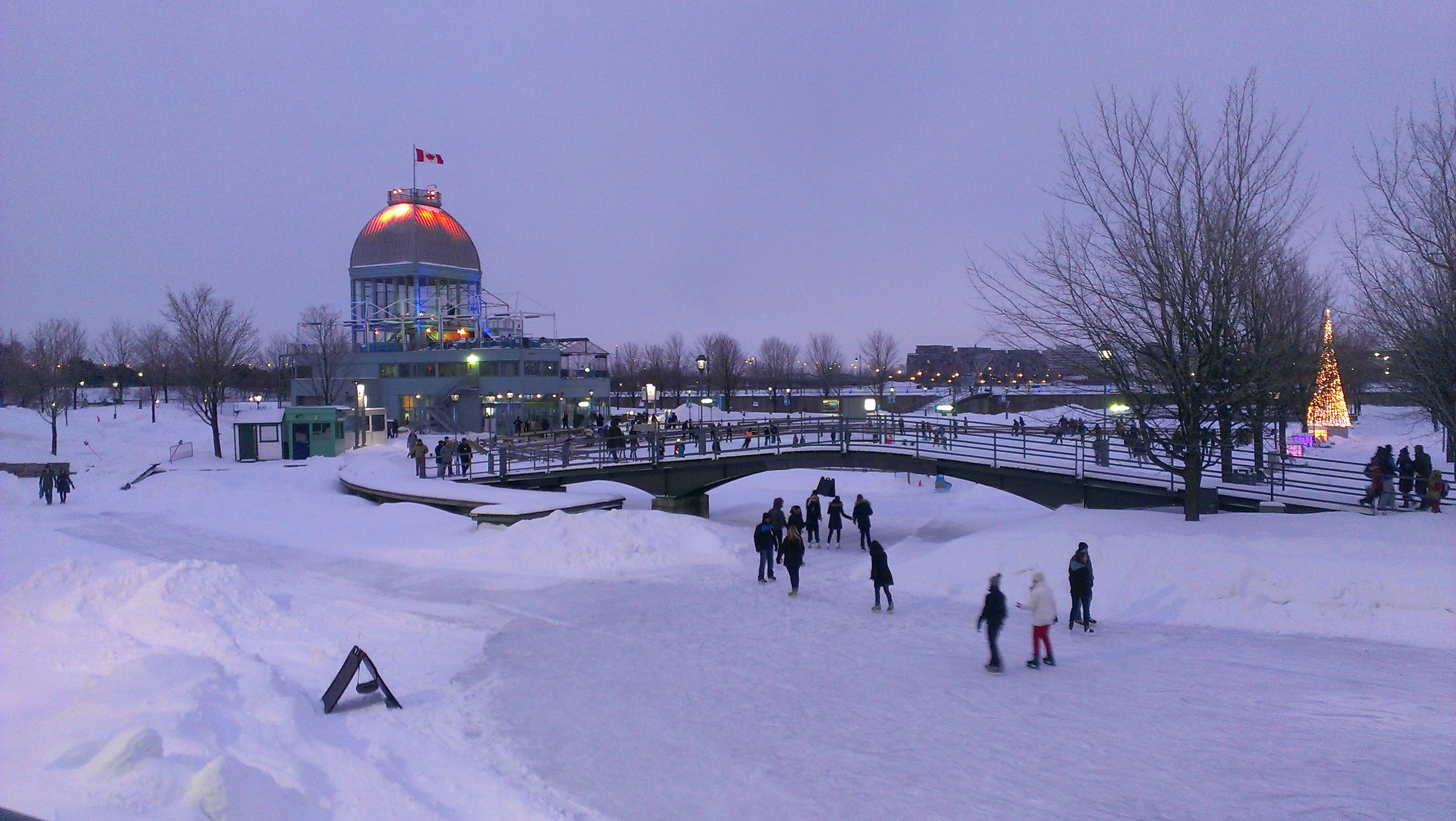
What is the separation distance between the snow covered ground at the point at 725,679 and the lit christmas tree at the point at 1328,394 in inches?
509

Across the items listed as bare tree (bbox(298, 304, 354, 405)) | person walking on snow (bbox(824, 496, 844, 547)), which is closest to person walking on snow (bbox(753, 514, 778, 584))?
person walking on snow (bbox(824, 496, 844, 547))

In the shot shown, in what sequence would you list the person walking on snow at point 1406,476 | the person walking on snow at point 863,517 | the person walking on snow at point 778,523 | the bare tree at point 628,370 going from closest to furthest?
the person walking on snow at point 1406,476 < the person walking on snow at point 778,523 < the person walking on snow at point 863,517 < the bare tree at point 628,370

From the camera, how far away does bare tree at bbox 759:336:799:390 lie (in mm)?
104125

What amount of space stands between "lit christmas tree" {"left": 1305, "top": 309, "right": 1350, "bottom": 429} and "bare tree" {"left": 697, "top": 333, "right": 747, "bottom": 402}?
51.5m

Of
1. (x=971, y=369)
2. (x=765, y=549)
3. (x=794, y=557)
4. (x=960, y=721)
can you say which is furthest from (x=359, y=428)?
(x=971, y=369)

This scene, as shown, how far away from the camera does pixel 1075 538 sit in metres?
16.4

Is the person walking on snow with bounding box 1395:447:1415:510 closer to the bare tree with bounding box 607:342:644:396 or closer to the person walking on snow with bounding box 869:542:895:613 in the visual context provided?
the person walking on snow with bounding box 869:542:895:613

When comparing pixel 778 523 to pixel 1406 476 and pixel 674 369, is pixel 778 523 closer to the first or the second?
pixel 1406 476

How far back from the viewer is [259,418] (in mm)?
39781

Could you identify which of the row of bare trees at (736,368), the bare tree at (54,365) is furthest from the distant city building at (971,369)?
the bare tree at (54,365)

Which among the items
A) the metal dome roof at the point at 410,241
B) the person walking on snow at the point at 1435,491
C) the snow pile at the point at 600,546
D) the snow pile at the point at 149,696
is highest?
the metal dome roof at the point at 410,241

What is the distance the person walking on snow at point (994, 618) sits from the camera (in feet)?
36.6

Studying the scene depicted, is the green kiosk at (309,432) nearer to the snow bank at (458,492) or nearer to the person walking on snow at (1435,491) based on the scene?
the snow bank at (458,492)

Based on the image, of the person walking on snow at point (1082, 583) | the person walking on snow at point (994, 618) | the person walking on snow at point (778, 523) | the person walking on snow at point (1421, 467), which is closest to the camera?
the person walking on snow at point (994, 618)
